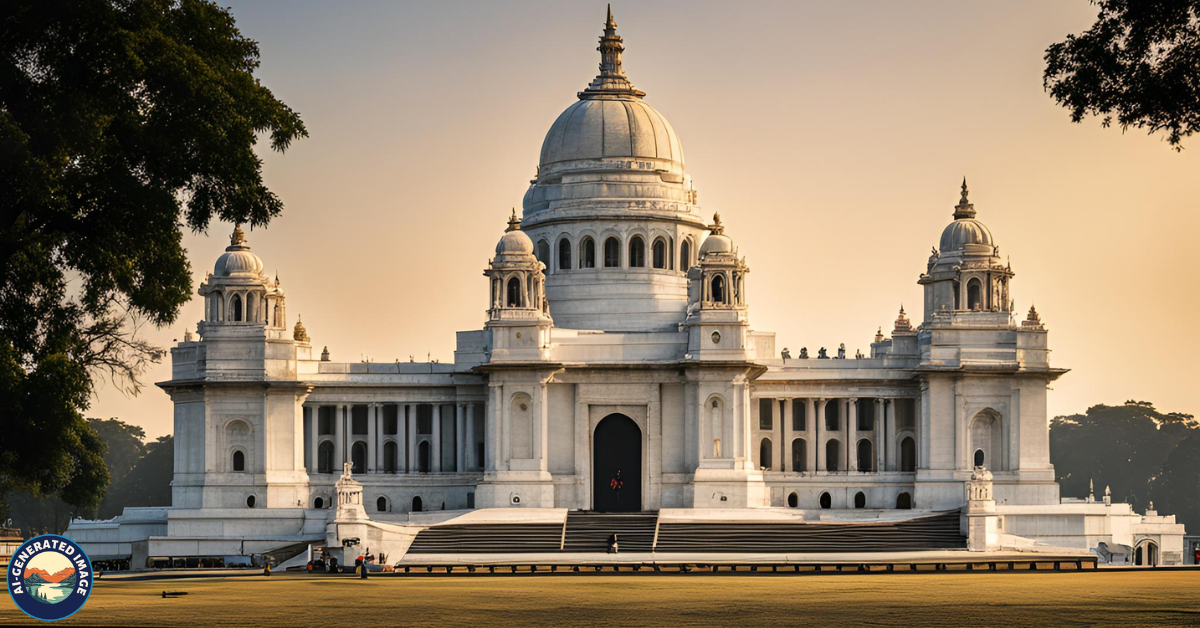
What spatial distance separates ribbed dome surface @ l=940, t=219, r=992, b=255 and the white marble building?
25 centimetres

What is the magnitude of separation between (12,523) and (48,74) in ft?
353

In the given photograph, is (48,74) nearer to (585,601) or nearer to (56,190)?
(56,190)

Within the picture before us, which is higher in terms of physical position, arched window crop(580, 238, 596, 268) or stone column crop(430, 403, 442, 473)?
arched window crop(580, 238, 596, 268)

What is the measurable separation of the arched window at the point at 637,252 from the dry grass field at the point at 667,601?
1246 inches

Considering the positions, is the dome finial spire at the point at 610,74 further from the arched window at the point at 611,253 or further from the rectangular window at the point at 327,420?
the rectangular window at the point at 327,420

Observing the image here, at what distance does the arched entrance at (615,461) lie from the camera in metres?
88.0

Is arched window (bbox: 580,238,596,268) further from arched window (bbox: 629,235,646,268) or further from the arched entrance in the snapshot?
the arched entrance

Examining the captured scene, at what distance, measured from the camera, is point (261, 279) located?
89562 mm

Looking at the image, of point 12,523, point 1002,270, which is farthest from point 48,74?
point 12,523

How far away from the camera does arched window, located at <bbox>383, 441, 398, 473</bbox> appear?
92375 mm

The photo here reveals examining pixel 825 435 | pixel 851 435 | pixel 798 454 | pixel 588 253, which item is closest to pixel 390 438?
A: pixel 588 253

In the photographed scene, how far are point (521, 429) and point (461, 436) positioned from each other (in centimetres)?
549

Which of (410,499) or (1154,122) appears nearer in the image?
(1154,122)

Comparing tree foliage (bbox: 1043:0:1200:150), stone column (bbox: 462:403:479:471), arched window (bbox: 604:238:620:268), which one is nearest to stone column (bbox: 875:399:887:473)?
arched window (bbox: 604:238:620:268)
